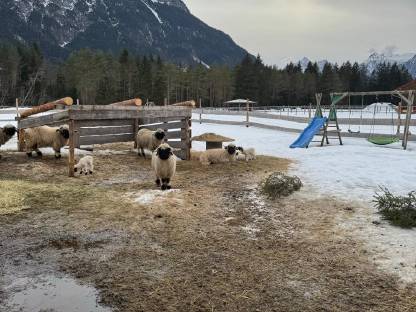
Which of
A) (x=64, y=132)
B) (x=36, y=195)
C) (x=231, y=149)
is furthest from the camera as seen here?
(x=231, y=149)

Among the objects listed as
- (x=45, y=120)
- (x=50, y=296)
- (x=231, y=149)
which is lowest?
(x=50, y=296)

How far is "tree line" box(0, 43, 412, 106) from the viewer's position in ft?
283

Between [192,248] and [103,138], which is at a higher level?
[103,138]

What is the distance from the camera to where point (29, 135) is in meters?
14.0

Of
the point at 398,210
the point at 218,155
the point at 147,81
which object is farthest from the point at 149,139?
the point at 147,81

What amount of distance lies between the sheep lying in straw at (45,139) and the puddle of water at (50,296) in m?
9.34

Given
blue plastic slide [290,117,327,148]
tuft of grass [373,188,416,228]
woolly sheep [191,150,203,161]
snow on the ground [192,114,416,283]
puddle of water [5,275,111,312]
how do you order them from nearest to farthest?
puddle of water [5,275,111,312] → snow on the ground [192,114,416,283] → tuft of grass [373,188,416,228] → woolly sheep [191,150,203,161] → blue plastic slide [290,117,327,148]

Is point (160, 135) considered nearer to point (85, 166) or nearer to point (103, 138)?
point (103, 138)

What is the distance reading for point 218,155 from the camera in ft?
46.1

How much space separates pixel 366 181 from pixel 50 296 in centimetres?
809

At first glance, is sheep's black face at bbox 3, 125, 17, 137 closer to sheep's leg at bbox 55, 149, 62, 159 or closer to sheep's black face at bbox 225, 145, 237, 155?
sheep's leg at bbox 55, 149, 62, 159

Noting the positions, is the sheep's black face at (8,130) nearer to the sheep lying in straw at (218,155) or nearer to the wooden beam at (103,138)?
the wooden beam at (103,138)

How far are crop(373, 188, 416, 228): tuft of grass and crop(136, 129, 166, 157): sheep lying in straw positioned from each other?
8.05 m

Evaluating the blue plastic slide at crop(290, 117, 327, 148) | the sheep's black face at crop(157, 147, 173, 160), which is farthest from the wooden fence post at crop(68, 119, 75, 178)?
the blue plastic slide at crop(290, 117, 327, 148)
